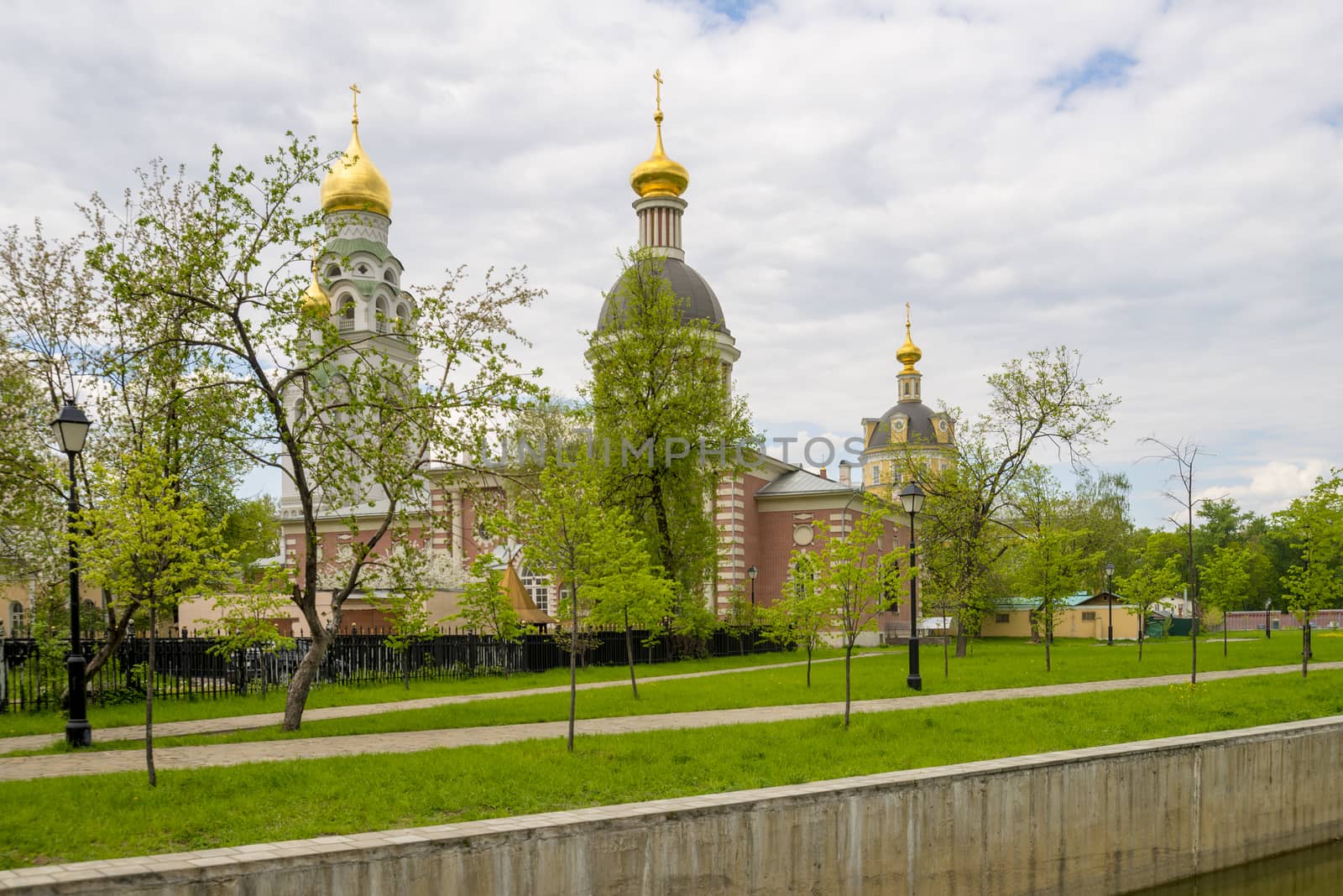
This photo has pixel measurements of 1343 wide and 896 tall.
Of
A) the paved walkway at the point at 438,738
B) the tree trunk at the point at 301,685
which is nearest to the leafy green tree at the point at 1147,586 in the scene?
the paved walkway at the point at 438,738

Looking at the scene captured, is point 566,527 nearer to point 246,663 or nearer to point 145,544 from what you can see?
point 145,544

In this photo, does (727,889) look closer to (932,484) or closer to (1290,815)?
(1290,815)

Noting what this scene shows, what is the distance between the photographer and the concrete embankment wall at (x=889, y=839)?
6984 mm

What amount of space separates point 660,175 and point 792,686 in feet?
105

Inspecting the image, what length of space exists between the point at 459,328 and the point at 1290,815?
40.9 feet

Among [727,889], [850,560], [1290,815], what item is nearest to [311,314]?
[850,560]

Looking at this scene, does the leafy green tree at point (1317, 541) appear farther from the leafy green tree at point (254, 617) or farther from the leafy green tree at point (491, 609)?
the leafy green tree at point (254, 617)

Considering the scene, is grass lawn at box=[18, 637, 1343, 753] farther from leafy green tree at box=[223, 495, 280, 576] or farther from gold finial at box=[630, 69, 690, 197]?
gold finial at box=[630, 69, 690, 197]

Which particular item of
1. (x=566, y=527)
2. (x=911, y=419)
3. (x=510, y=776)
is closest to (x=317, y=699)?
(x=566, y=527)

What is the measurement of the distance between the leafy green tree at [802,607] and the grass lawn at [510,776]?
1838 mm

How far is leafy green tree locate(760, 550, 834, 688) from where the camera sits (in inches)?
611

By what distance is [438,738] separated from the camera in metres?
13.6

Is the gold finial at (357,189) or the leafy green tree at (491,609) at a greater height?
the gold finial at (357,189)

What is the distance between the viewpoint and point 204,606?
1315 inches
